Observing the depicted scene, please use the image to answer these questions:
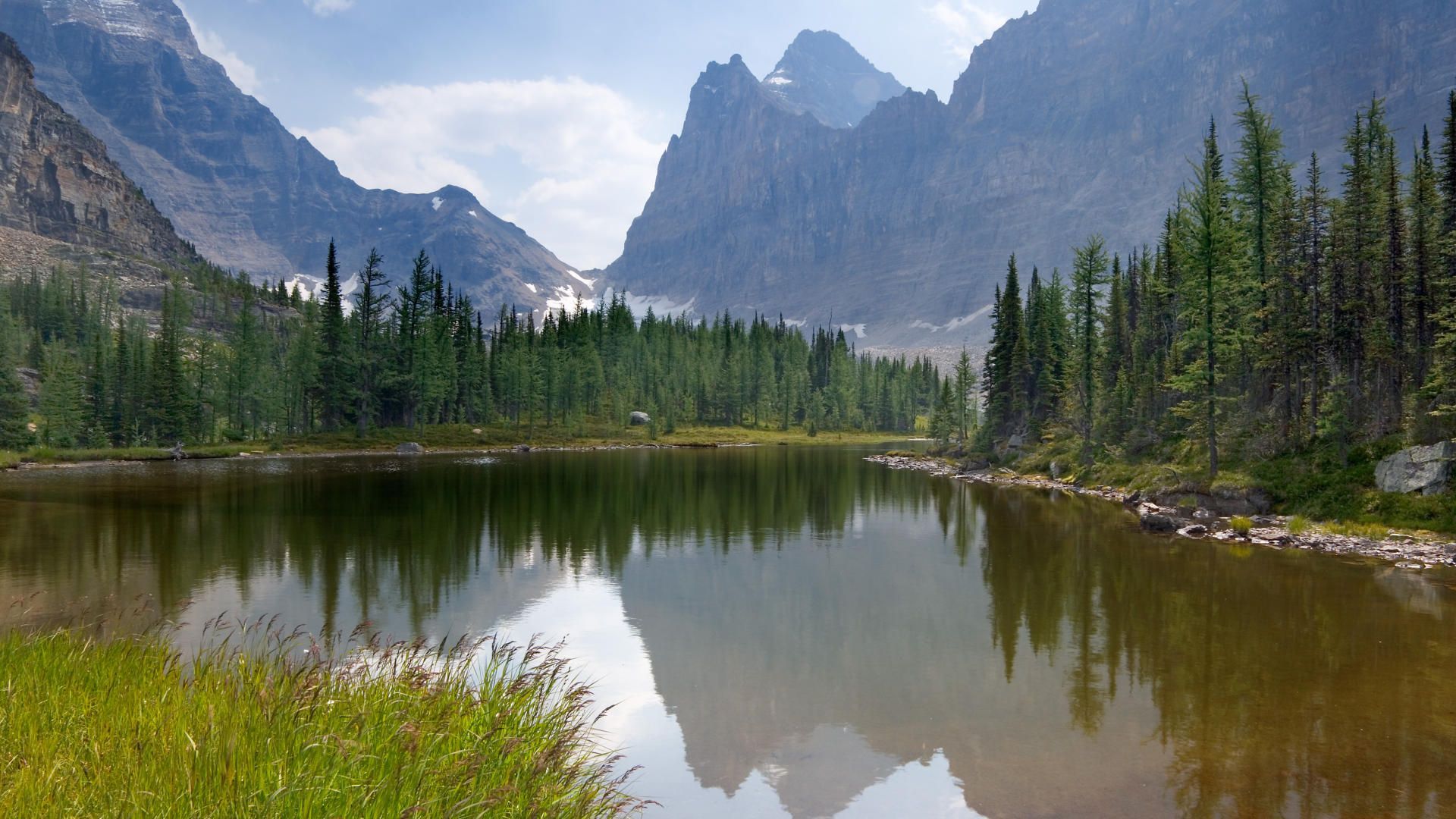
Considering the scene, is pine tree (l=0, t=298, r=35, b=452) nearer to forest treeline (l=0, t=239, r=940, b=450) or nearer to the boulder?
forest treeline (l=0, t=239, r=940, b=450)

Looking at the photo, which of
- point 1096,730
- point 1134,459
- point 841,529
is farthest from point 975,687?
point 1134,459

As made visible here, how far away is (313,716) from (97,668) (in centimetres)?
430

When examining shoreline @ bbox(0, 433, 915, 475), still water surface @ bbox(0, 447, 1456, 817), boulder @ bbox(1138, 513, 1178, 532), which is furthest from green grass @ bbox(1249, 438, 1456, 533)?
shoreline @ bbox(0, 433, 915, 475)

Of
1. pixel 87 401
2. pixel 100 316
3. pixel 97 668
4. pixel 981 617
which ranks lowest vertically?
pixel 981 617

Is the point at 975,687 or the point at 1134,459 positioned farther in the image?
the point at 1134,459

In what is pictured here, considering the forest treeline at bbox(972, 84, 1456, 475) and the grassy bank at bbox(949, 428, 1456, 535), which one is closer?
the grassy bank at bbox(949, 428, 1456, 535)

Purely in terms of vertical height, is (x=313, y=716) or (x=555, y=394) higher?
(x=555, y=394)

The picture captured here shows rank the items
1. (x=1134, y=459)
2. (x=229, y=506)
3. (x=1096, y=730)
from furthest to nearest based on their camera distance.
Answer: (x=1134, y=459) < (x=229, y=506) < (x=1096, y=730)

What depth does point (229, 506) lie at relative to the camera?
4056 centimetres

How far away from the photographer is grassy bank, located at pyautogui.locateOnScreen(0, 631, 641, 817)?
553cm

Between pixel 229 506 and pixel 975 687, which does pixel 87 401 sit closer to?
pixel 229 506

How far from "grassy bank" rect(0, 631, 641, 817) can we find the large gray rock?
124 ft

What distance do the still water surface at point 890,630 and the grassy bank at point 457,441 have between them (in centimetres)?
4505

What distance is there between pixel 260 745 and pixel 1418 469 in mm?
42550
